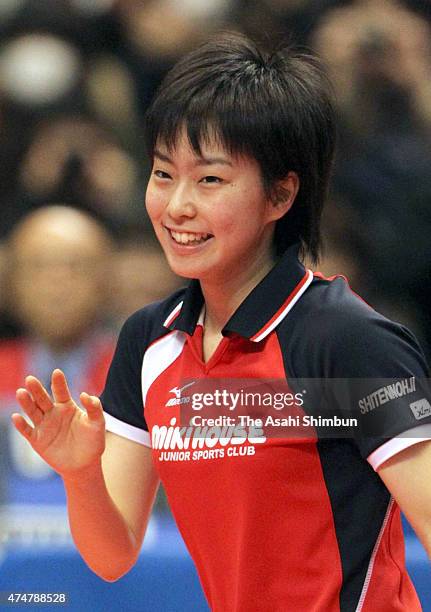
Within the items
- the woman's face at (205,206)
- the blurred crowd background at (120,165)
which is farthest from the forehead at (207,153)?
the blurred crowd background at (120,165)

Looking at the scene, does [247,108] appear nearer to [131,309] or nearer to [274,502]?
[274,502]

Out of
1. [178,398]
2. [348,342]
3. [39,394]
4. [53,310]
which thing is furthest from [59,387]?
[53,310]

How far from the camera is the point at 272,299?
0.82 metres

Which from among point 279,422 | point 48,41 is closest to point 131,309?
point 48,41

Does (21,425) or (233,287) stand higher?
(233,287)

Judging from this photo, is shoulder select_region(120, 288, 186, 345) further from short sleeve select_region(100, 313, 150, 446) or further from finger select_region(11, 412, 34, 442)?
finger select_region(11, 412, 34, 442)

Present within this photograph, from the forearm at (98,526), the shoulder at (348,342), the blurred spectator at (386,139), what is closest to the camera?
→ the shoulder at (348,342)

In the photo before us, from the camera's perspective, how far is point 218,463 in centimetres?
80

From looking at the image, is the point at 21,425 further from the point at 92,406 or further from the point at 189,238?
the point at 189,238

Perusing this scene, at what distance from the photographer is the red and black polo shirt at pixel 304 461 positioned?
746 millimetres

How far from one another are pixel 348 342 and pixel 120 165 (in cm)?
59

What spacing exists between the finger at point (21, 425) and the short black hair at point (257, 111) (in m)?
0.26

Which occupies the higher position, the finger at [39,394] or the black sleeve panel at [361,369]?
the finger at [39,394]

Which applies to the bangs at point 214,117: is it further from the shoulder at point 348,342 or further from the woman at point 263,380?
A: the shoulder at point 348,342
